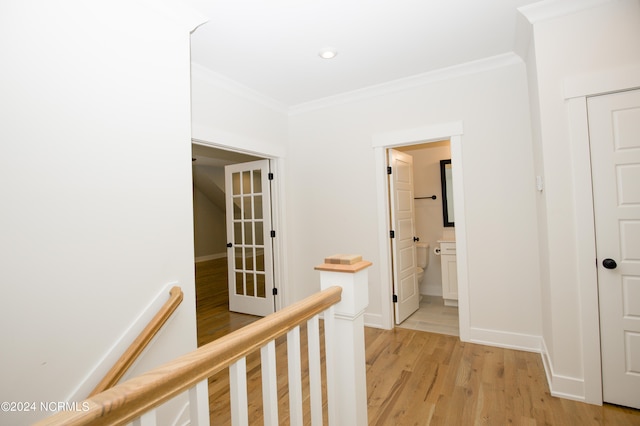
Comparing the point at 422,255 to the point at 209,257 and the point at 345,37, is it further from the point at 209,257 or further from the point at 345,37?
the point at 209,257

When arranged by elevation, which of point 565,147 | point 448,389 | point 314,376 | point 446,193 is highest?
point 565,147

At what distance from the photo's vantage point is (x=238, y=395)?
886 mm

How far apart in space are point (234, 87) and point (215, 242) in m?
6.69

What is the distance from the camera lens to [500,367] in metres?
2.49

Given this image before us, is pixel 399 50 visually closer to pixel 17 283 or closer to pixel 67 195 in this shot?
pixel 67 195

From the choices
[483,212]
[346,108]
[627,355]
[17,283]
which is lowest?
[627,355]

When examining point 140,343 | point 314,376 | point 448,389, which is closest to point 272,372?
point 314,376

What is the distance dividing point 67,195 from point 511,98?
3329 millimetres

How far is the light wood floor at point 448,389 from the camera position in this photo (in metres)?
1.91

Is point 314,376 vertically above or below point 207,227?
below

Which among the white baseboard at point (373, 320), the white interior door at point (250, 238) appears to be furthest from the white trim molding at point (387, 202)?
the white interior door at point (250, 238)

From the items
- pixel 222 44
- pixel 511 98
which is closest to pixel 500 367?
pixel 511 98

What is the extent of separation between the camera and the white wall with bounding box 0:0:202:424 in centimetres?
131

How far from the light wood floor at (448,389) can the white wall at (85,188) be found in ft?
3.36
